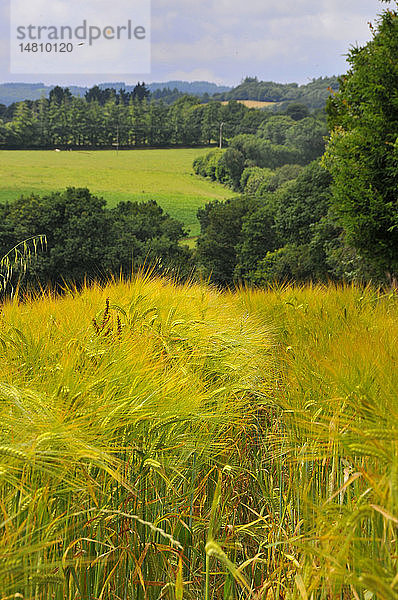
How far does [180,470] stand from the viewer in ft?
6.10

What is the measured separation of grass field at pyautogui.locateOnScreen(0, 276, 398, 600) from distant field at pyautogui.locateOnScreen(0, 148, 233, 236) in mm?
32111

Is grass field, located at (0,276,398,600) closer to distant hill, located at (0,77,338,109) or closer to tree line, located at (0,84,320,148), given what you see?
tree line, located at (0,84,320,148)

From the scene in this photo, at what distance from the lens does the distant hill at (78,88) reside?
37.8m

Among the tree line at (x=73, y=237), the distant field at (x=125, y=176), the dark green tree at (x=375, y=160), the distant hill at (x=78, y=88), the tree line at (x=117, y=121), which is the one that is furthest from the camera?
the distant hill at (x=78, y=88)

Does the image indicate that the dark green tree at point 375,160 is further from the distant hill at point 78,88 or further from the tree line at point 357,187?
the distant hill at point 78,88

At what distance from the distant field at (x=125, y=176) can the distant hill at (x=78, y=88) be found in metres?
5.37

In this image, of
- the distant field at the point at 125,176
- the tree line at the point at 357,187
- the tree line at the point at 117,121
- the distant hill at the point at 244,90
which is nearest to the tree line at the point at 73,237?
the tree line at the point at 357,187

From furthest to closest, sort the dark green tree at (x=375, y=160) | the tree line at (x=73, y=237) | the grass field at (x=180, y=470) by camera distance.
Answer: the tree line at (x=73, y=237) < the dark green tree at (x=375, y=160) < the grass field at (x=180, y=470)

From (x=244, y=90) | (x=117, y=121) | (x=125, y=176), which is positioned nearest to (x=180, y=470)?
(x=125, y=176)

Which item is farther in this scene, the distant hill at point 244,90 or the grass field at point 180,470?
the distant hill at point 244,90

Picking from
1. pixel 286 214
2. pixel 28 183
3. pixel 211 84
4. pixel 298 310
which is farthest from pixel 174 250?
pixel 211 84

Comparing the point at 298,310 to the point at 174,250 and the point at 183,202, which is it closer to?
the point at 174,250

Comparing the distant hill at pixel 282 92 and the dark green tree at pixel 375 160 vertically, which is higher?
the distant hill at pixel 282 92

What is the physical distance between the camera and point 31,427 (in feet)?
4.35
